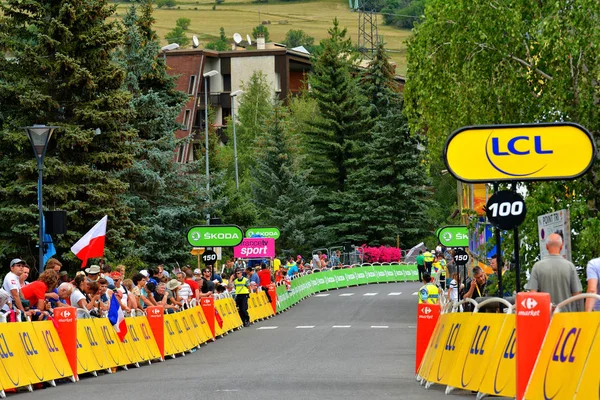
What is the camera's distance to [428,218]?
85.1 m

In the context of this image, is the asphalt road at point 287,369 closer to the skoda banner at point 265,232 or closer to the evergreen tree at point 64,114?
the evergreen tree at point 64,114

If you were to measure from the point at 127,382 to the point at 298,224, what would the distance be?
202 ft

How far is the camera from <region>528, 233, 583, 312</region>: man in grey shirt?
1394cm

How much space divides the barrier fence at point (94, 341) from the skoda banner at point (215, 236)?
419cm

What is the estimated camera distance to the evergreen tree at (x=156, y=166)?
51281 millimetres

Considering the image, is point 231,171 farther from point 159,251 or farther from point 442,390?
point 442,390

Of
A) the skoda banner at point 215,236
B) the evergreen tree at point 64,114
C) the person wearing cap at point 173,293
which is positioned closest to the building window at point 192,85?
the evergreen tree at point 64,114

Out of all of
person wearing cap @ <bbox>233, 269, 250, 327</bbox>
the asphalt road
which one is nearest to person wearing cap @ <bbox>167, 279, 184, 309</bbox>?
the asphalt road

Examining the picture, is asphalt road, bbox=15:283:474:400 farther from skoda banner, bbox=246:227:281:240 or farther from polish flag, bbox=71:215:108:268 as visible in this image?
skoda banner, bbox=246:227:281:240

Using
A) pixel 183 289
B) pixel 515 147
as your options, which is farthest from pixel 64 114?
pixel 515 147

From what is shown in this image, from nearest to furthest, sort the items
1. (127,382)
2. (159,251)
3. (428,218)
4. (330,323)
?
(127,382) < (330,323) < (159,251) < (428,218)

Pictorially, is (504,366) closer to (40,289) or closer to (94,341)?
(40,289)

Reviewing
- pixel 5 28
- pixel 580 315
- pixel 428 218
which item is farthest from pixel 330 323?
pixel 428 218

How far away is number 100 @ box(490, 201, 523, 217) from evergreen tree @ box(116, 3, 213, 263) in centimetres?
3468
